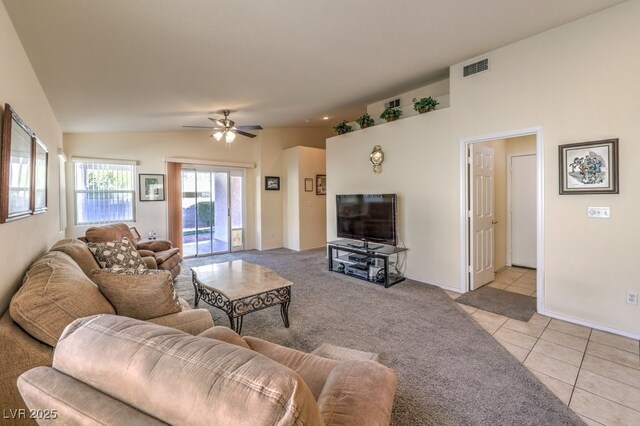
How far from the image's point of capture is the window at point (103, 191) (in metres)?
5.18

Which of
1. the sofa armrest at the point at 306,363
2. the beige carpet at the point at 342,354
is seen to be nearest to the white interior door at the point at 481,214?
the beige carpet at the point at 342,354

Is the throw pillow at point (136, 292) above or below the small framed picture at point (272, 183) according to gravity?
below

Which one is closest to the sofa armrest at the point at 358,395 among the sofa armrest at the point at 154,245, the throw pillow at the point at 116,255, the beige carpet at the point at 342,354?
the beige carpet at the point at 342,354

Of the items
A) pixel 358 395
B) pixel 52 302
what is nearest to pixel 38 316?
pixel 52 302

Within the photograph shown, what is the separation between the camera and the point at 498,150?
4.96 metres

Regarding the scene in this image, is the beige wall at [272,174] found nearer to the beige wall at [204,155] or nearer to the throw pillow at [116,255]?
the beige wall at [204,155]

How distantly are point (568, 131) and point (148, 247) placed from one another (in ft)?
18.2

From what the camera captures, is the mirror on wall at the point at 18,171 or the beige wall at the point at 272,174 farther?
the beige wall at the point at 272,174

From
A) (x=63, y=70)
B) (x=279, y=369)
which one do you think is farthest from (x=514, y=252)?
(x=63, y=70)

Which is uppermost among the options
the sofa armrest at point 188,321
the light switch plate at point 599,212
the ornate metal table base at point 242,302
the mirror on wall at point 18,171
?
the mirror on wall at point 18,171

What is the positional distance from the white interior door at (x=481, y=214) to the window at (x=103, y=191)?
5.90m

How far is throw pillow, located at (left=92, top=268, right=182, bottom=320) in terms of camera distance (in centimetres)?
171

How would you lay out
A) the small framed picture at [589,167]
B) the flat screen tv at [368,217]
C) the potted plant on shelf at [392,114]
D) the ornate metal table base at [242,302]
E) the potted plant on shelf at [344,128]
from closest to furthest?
the ornate metal table base at [242,302] → the small framed picture at [589,167] → the flat screen tv at [368,217] → the potted plant on shelf at [392,114] → the potted plant on shelf at [344,128]

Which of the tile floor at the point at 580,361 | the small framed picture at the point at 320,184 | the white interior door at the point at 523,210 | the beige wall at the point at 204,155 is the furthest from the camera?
the small framed picture at the point at 320,184
